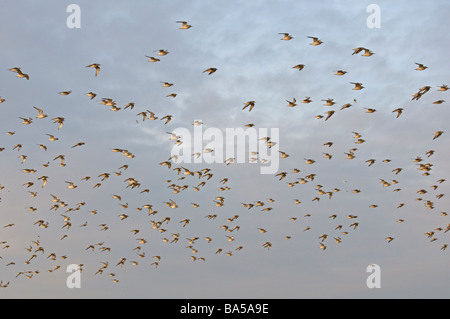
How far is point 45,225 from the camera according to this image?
8319cm

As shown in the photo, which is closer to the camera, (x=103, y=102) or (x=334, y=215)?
(x=103, y=102)
